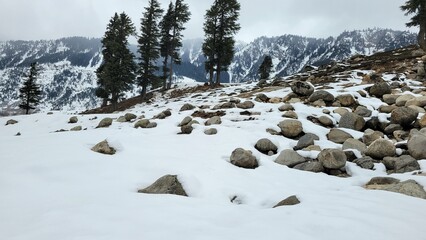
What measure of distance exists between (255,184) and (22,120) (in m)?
16.6

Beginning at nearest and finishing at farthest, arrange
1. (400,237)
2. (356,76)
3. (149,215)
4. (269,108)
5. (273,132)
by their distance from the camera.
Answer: (400,237) → (149,215) → (273,132) → (269,108) → (356,76)

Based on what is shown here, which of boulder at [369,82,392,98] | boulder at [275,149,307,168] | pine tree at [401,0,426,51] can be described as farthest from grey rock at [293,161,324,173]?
pine tree at [401,0,426,51]

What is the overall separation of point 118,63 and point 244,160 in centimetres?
2633

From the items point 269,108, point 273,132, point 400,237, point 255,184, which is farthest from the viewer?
point 269,108

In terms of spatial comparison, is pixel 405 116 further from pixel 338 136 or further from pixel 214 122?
pixel 214 122

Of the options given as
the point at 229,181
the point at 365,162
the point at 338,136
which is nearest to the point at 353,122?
the point at 338,136

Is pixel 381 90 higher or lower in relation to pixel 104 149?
higher

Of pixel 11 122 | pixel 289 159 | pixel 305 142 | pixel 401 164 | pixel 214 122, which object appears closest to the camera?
pixel 401 164

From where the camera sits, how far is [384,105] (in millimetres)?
11109

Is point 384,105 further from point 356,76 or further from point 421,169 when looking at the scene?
point 356,76

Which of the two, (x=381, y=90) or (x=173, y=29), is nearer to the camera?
(x=381, y=90)

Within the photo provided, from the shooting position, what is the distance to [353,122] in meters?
9.65

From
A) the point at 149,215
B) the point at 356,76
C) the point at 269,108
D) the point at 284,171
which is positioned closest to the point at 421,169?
the point at 284,171

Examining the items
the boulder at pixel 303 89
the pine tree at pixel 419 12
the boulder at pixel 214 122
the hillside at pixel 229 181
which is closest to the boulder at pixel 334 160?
the hillside at pixel 229 181
